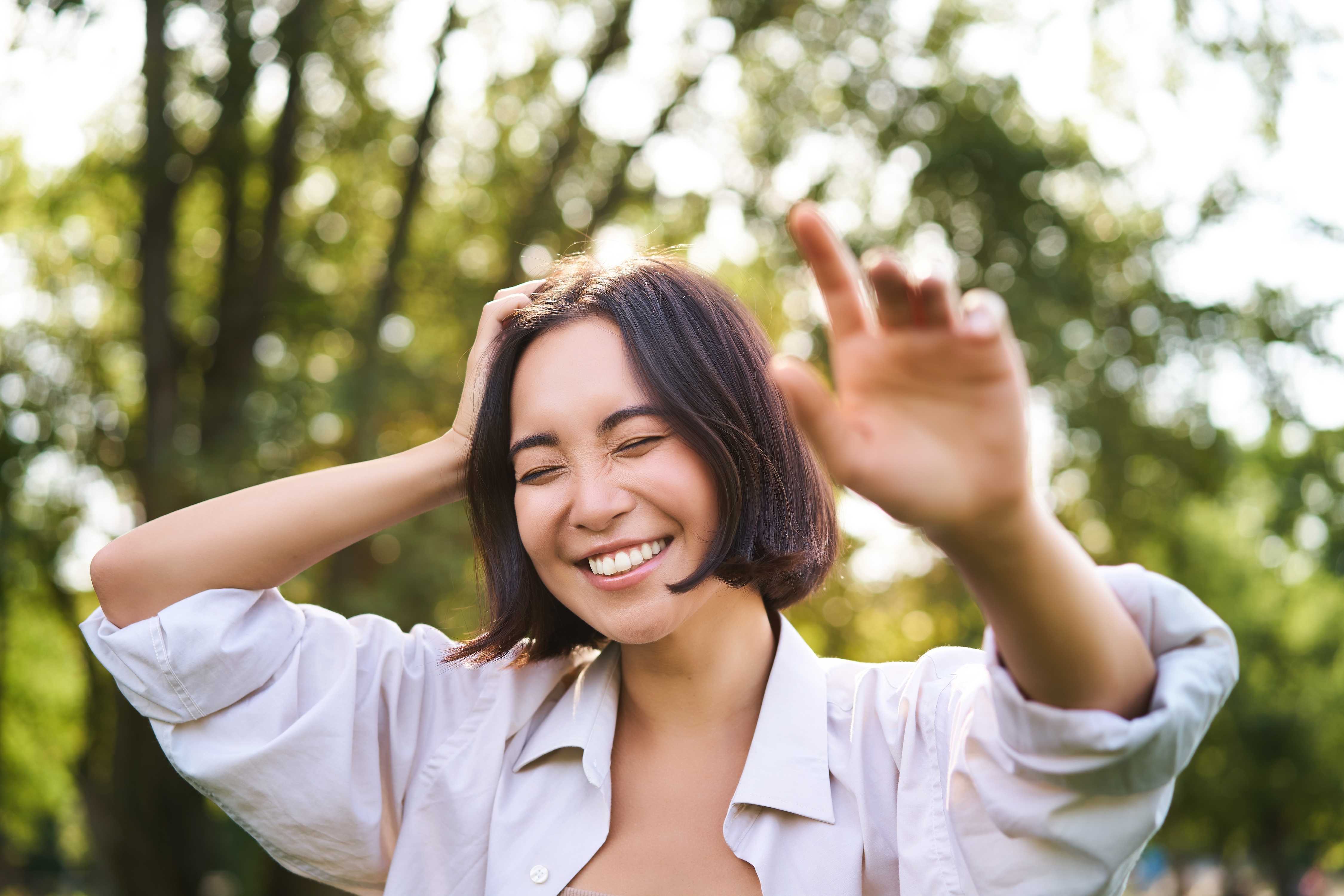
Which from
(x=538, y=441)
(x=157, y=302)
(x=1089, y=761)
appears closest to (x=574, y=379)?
(x=538, y=441)

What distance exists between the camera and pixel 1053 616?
3.79 feet

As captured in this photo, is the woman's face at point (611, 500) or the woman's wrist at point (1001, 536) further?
the woman's face at point (611, 500)

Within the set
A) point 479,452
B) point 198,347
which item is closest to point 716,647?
point 479,452

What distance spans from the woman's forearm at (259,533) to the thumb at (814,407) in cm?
96

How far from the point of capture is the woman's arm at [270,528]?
5.83 ft

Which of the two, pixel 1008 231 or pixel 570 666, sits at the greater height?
pixel 570 666

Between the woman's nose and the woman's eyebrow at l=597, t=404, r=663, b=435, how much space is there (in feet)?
0.24

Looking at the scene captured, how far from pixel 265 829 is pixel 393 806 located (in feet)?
0.74

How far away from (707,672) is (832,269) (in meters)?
1.01

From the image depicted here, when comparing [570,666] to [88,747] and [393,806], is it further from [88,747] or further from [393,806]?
[88,747]

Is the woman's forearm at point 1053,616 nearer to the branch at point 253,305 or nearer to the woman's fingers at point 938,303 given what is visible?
the woman's fingers at point 938,303

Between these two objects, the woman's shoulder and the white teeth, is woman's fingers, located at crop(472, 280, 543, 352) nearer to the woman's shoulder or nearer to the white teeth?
the white teeth

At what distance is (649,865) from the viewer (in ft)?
5.85

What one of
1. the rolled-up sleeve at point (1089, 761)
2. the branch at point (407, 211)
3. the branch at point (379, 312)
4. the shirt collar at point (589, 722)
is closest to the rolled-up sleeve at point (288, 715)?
the shirt collar at point (589, 722)
